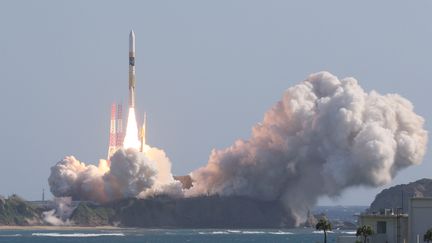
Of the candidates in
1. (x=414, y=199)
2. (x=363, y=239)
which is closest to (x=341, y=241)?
(x=363, y=239)

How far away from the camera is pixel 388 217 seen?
3962 inches

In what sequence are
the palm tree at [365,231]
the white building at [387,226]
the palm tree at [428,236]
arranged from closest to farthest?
1. the palm tree at [428,236]
2. the palm tree at [365,231]
3. the white building at [387,226]

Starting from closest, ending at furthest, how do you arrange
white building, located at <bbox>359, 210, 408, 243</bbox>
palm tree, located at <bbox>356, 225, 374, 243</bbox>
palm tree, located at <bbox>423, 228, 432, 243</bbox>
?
1. palm tree, located at <bbox>423, 228, 432, 243</bbox>
2. palm tree, located at <bbox>356, 225, 374, 243</bbox>
3. white building, located at <bbox>359, 210, 408, 243</bbox>

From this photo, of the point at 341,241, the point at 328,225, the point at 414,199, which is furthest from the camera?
the point at 328,225

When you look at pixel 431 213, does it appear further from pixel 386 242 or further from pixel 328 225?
pixel 328 225

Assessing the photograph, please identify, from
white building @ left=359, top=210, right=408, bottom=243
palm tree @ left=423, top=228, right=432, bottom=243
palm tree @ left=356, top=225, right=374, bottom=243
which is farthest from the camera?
white building @ left=359, top=210, right=408, bottom=243

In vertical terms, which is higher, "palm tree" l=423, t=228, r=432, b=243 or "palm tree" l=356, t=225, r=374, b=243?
"palm tree" l=356, t=225, r=374, b=243

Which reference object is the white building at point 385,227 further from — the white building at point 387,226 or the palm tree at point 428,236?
the palm tree at point 428,236

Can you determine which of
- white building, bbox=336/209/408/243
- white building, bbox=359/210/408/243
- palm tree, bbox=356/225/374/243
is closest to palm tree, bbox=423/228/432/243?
white building, bbox=359/210/408/243

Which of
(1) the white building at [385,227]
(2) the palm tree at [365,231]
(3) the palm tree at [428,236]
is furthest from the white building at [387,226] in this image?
(3) the palm tree at [428,236]

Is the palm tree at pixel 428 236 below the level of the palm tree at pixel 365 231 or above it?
below

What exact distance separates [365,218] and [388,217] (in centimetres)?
224

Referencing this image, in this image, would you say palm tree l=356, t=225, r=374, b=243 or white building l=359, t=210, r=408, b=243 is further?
white building l=359, t=210, r=408, b=243

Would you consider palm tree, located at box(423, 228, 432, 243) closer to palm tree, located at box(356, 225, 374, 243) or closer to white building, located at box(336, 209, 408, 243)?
white building, located at box(336, 209, 408, 243)
